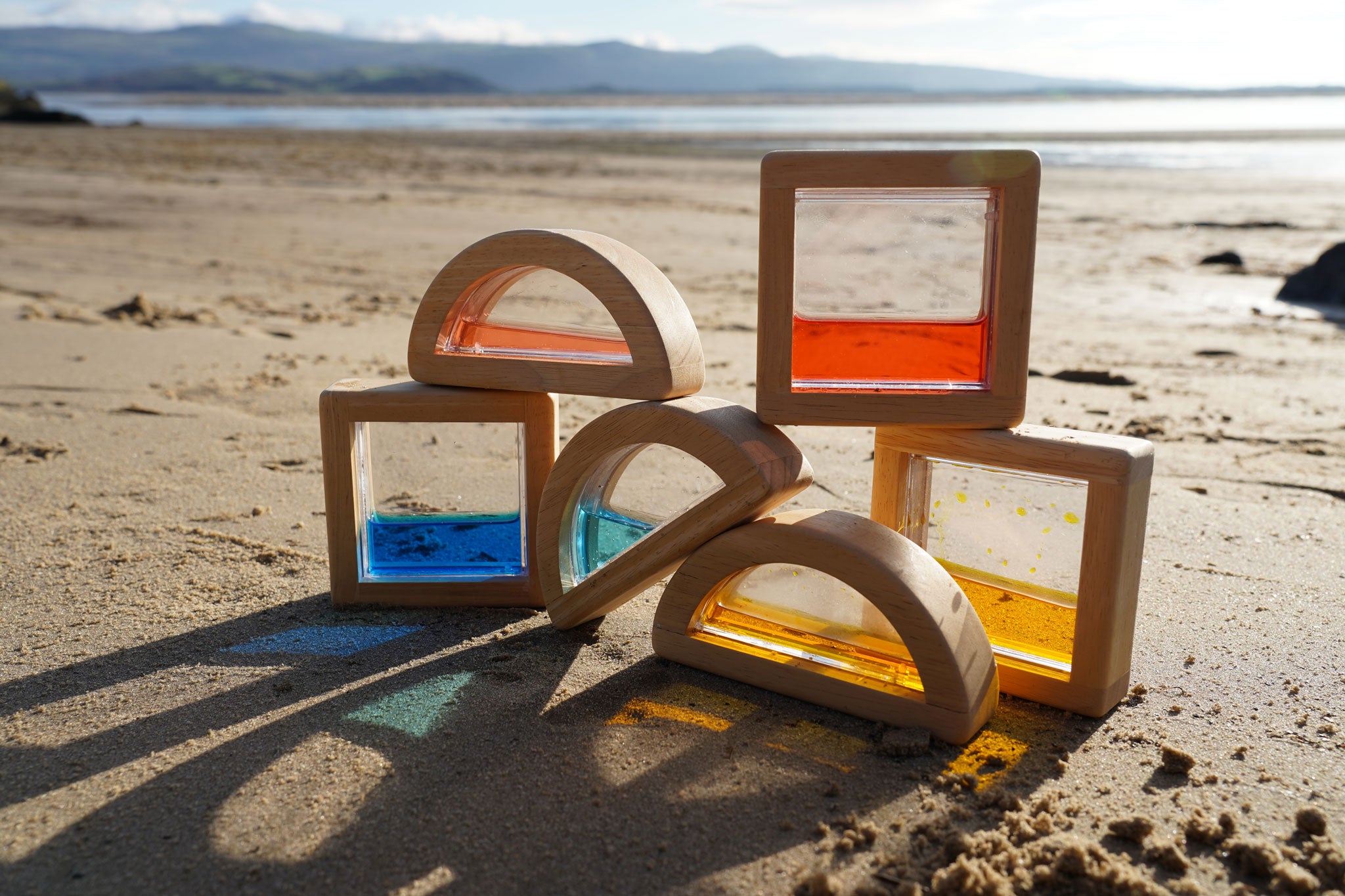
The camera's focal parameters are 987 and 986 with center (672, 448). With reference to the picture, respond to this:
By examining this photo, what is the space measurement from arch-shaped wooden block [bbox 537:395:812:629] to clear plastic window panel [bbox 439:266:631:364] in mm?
241

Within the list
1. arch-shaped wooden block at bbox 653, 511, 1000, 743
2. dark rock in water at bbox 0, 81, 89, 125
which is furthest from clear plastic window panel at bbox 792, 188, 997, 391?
dark rock in water at bbox 0, 81, 89, 125

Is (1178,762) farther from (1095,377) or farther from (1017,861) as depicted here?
(1095,377)

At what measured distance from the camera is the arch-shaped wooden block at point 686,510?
8.41 feet

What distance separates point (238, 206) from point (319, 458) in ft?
35.3

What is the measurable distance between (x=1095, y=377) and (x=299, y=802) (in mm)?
5108

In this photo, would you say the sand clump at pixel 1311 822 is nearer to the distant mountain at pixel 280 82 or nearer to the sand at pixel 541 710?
the sand at pixel 541 710

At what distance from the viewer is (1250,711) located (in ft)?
8.42

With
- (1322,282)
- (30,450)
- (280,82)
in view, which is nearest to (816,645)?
(30,450)

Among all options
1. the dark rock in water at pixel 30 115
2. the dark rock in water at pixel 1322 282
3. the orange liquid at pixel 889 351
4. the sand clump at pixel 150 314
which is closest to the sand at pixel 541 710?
the sand clump at pixel 150 314

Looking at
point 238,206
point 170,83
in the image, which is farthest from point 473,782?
point 170,83

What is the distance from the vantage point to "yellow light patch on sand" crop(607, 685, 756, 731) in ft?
8.25

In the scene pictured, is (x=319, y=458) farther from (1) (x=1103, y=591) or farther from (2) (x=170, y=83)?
(2) (x=170, y=83)

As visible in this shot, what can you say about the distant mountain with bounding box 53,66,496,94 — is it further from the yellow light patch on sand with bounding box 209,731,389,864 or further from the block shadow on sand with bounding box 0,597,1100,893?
the yellow light patch on sand with bounding box 209,731,389,864

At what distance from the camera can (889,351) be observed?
262 centimetres
